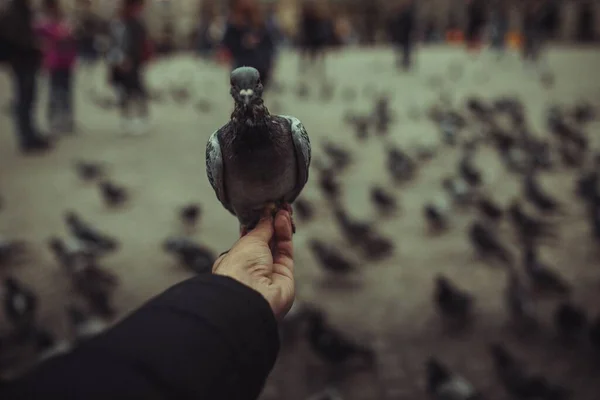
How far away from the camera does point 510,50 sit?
24109 millimetres

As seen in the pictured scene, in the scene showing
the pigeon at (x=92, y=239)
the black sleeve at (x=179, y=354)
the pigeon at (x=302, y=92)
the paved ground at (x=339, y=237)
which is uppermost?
the black sleeve at (x=179, y=354)

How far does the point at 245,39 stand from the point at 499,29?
20.8 meters

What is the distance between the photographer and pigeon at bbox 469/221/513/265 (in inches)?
252

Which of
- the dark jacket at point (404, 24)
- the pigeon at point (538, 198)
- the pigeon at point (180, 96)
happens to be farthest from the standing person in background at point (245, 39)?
the dark jacket at point (404, 24)

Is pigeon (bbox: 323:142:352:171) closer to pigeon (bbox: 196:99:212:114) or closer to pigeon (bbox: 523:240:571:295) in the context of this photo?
pigeon (bbox: 196:99:212:114)

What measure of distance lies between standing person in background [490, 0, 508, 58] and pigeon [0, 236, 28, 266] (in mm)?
19414

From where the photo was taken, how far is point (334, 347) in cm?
484

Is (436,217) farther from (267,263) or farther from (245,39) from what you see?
(267,263)

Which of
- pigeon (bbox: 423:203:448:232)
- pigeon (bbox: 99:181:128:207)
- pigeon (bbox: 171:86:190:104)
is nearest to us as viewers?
pigeon (bbox: 423:203:448:232)

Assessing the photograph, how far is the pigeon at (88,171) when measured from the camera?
30.9ft

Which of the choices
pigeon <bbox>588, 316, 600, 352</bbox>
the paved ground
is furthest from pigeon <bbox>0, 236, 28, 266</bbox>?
pigeon <bbox>588, 316, 600, 352</bbox>

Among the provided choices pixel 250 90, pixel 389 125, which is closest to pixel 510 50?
pixel 389 125

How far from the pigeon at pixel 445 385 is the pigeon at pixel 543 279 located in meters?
1.61

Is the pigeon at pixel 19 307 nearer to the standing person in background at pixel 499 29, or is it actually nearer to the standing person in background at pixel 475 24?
the standing person in background at pixel 499 29
